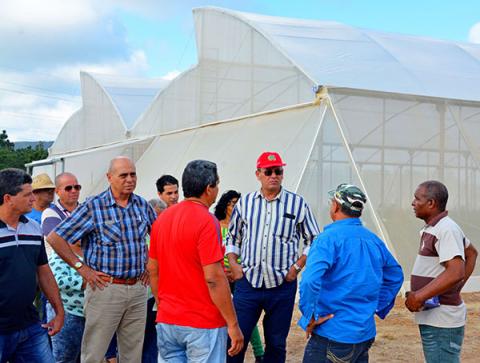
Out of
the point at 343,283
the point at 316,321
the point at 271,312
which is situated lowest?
the point at 271,312

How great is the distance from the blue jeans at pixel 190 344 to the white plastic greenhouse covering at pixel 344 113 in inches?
228

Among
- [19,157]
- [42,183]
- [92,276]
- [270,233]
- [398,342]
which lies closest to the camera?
[92,276]

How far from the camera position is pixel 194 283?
3.13 meters

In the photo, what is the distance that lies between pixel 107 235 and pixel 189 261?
3.43 feet

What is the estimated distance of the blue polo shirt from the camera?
122 inches

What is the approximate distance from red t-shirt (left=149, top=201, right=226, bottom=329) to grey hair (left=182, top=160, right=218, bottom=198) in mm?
67

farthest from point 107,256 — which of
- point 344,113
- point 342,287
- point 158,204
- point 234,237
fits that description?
point 344,113

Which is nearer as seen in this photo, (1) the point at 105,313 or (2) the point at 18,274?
(2) the point at 18,274

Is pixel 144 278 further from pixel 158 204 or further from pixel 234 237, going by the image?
pixel 158 204

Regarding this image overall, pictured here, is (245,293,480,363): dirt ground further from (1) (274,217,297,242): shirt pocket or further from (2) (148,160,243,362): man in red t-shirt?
(2) (148,160,243,362): man in red t-shirt

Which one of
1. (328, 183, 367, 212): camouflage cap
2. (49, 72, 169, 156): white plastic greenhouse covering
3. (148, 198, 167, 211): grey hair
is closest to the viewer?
(328, 183, 367, 212): camouflage cap

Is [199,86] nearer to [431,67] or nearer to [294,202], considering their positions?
[431,67]

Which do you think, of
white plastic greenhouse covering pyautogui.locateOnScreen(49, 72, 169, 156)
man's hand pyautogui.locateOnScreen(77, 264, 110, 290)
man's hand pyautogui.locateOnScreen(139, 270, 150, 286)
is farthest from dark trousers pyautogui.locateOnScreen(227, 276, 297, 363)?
white plastic greenhouse covering pyautogui.locateOnScreen(49, 72, 169, 156)

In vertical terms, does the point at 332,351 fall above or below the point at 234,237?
below
